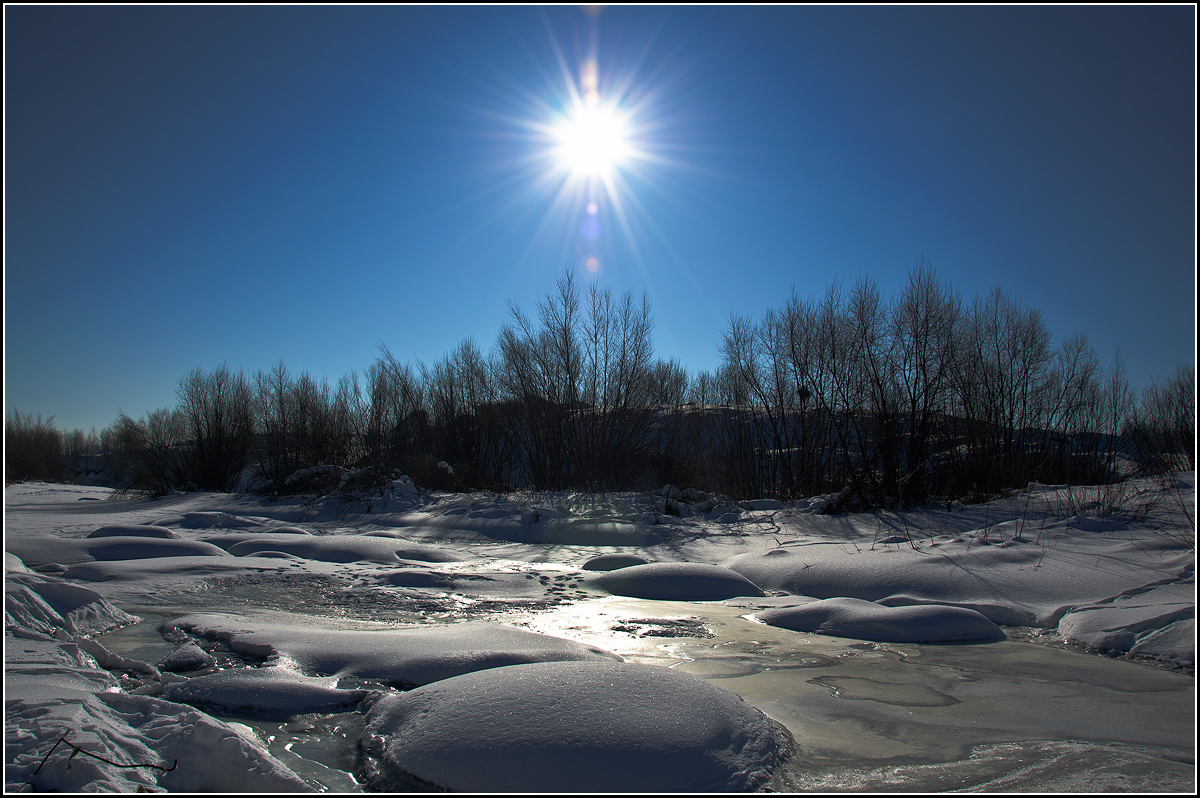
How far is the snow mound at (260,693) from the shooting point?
8.51 feet

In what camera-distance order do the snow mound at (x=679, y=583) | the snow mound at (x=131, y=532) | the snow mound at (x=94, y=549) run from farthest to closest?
1. the snow mound at (x=131, y=532)
2. the snow mound at (x=94, y=549)
3. the snow mound at (x=679, y=583)

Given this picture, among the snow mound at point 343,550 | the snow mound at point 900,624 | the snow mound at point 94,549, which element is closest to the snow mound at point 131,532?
the snow mound at point 94,549

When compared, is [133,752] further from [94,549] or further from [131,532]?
[131,532]

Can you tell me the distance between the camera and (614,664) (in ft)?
9.00

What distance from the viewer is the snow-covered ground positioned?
6.70ft

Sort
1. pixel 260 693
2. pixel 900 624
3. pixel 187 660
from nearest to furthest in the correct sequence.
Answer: pixel 260 693 < pixel 187 660 < pixel 900 624

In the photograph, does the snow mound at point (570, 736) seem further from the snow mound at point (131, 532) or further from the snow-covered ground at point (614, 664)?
the snow mound at point (131, 532)

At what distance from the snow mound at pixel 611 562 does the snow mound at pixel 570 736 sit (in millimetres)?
3942

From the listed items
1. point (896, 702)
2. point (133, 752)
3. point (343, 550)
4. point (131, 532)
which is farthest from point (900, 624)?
point (131, 532)

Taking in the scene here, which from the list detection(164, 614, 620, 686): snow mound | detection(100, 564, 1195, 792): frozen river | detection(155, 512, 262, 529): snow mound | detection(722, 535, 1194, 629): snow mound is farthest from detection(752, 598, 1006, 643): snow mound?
detection(155, 512, 262, 529): snow mound

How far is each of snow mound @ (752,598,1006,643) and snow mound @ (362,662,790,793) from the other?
1927mm

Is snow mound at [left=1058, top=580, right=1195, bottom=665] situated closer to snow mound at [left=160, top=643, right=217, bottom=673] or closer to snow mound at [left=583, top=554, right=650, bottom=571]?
snow mound at [left=583, top=554, right=650, bottom=571]

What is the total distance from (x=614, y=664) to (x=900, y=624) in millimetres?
2418

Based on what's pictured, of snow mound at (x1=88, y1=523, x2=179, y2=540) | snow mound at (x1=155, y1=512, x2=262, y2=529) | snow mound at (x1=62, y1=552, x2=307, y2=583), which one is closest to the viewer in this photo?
snow mound at (x1=62, y1=552, x2=307, y2=583)
